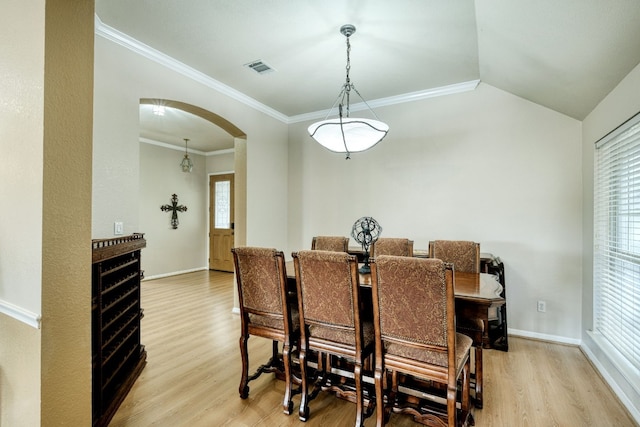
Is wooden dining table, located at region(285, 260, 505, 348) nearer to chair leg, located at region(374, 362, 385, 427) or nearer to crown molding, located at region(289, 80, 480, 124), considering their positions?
chair leg, located at region(374, 362, 385, 427)

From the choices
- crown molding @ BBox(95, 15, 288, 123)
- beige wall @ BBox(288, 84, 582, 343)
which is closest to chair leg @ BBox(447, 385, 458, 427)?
beige wall @ BBox(288, 84, 582, 343)

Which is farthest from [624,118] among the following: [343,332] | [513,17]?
[343,332]

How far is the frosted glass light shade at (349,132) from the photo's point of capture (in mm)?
2504

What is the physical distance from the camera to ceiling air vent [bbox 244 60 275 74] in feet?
10.5

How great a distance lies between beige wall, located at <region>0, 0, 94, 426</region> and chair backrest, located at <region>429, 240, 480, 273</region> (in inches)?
103

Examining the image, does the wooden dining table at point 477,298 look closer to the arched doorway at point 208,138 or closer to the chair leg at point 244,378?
the chair leg at point 244,378

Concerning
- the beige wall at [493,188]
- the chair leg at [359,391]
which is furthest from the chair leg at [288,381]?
the beige wall at [493,188]

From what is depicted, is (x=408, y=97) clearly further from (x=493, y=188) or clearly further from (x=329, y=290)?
(x=329, y=290)

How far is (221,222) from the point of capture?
7.25 metres

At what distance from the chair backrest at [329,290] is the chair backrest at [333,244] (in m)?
1.30

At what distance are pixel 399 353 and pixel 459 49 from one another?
270 centimetres

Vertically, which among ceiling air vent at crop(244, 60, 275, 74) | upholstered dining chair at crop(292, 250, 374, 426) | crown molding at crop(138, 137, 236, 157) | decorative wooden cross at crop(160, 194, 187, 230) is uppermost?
ceiling air vent at crop(244, 60, 275, 74)

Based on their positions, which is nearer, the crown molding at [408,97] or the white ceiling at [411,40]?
the white ceiling at [411,40]

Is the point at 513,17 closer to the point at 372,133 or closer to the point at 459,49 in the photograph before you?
the point at 459,49
